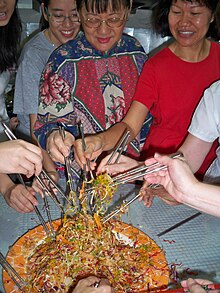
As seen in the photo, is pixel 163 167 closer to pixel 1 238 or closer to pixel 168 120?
pixel 1 238

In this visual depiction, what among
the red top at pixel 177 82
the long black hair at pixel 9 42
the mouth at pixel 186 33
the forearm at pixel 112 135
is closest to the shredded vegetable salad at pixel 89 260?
the forearm at pixel 112 135

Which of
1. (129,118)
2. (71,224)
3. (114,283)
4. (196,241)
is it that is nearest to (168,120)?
(129,118)

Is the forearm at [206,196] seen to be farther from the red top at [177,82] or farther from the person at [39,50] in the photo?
the person at [39,50]

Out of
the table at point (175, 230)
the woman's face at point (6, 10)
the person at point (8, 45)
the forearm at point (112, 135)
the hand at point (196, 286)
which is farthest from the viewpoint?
the person at point (8, 45)

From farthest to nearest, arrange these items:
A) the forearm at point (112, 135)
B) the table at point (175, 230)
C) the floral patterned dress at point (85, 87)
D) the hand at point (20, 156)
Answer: the floral patterned dress at point (85, 87) → the forearm at point (112, 135) → the table at point (175, 230) → the hand at point (20, 156)

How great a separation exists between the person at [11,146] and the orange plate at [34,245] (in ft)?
0.70

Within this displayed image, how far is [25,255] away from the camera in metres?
1.25

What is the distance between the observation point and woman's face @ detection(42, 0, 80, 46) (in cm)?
203

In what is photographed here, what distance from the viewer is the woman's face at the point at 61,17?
2029 mm

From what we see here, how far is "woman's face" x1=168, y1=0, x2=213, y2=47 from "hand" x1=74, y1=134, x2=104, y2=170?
0.66 metres

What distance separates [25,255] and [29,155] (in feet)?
1.27

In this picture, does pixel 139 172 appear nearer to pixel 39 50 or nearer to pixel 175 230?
pixel 175 230

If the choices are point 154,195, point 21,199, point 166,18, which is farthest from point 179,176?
point 166,18

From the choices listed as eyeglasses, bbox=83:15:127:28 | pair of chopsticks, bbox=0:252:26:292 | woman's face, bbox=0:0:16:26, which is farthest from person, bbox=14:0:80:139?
pair of chopsticks, bbox=0:252:26:292
